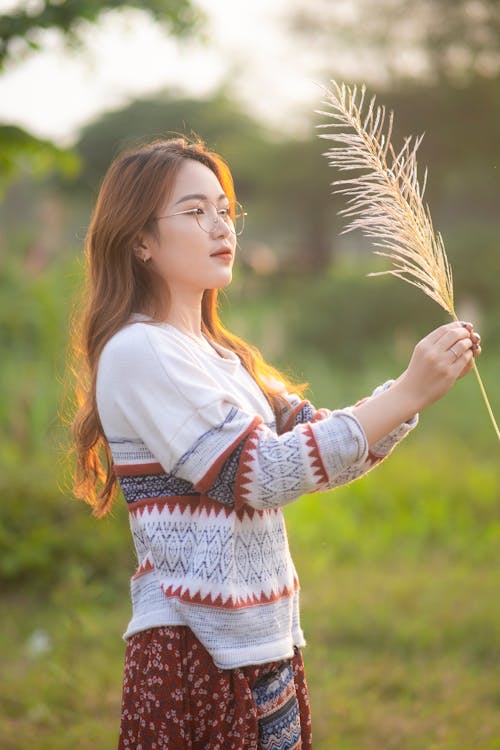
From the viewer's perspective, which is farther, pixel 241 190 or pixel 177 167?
pixel 241 190

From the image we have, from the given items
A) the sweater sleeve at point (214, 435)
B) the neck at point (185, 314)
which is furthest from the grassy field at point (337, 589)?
the sweater sleeve at point (214, 435)

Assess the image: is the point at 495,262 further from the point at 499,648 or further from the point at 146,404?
the point at 146,404

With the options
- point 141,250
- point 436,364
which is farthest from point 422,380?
point 141,250

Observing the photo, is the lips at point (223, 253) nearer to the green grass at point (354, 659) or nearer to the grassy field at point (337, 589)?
the grassy field at point (337, 589)

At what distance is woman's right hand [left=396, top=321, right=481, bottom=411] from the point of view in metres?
1.86

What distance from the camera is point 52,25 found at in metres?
4.25

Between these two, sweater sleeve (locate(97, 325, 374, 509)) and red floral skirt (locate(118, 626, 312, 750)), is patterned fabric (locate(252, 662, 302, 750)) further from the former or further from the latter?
sweater sleeve (locate(97, 325, 374, 509))

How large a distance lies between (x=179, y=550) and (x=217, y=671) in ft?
0.83

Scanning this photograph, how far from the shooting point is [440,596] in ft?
16.1

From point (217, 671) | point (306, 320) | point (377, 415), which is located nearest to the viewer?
point (377, 415)

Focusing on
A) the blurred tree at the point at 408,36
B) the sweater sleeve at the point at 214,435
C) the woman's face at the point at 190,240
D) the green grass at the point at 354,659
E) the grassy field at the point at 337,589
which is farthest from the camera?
the blurred tree at the point at 408,36

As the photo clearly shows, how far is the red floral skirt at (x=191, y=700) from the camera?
6.52ft

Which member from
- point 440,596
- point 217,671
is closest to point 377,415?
point 217,671

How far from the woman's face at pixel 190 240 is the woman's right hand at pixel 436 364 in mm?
483
